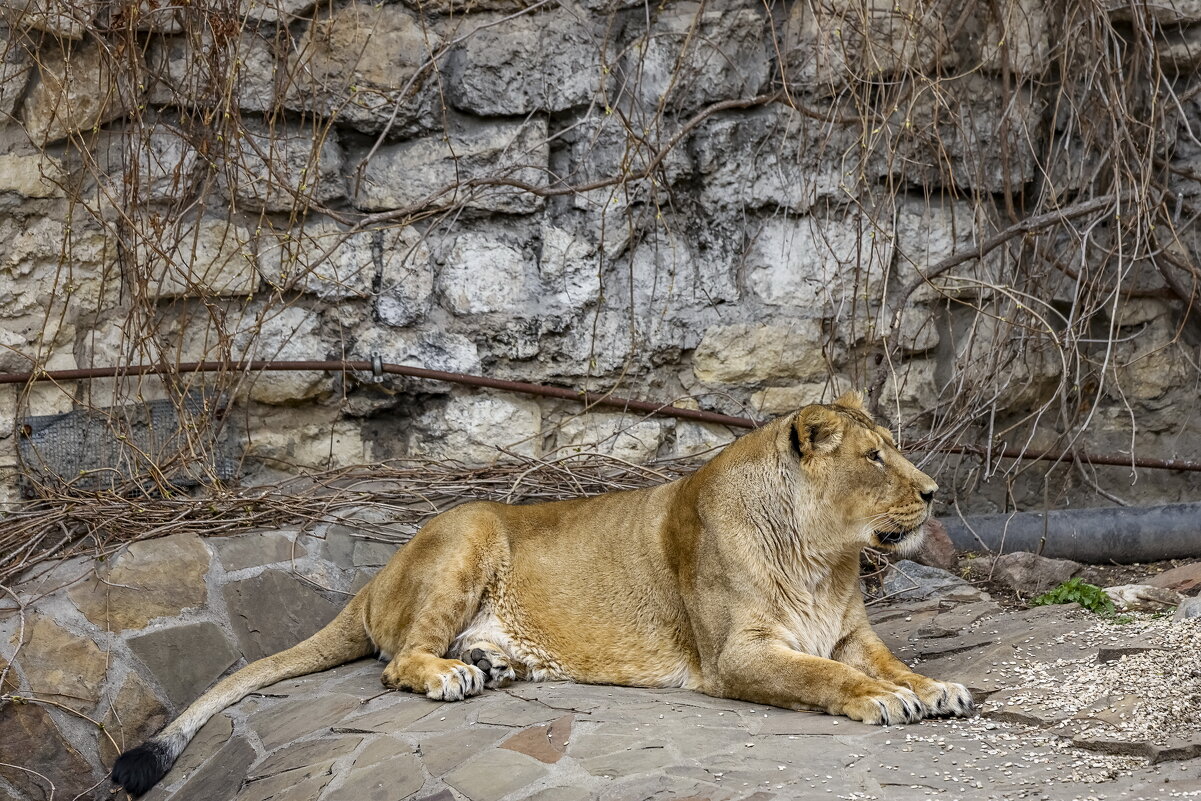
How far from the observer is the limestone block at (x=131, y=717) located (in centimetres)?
495

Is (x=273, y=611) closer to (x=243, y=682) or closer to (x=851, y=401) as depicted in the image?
(x=243, y=682)

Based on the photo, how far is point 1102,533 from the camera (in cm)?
615

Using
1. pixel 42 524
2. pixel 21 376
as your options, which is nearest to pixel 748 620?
pixel 42 524

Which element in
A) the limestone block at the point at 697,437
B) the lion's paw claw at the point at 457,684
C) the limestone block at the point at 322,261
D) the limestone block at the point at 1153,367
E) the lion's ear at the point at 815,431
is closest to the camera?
the lion's paw claw at the point at 457,684

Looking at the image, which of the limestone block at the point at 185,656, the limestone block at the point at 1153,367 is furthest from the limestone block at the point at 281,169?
the limestone block at the point at 1153,367

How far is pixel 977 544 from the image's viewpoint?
20.9ft

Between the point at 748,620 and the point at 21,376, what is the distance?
3827 millimetres

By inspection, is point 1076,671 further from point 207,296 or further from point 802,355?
point 207,296

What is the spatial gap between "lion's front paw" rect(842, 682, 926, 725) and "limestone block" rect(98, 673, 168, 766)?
288 cm

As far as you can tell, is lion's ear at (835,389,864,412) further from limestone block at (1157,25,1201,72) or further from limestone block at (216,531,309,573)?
limestone block at (1157,25,1201,72)

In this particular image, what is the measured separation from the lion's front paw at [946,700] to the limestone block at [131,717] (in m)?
3.10

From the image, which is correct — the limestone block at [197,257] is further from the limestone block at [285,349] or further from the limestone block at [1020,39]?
the limestone block at [1020,39]

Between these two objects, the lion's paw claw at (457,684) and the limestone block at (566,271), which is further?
the limestone block at (566,271)

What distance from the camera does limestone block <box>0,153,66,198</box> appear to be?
19.9ft
